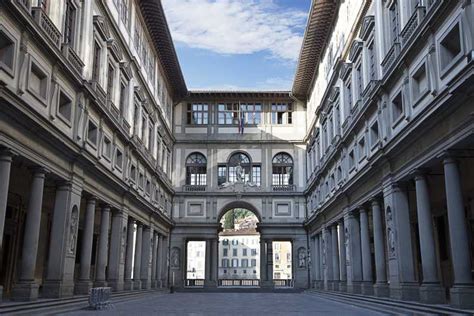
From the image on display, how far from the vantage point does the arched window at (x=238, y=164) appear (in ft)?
182

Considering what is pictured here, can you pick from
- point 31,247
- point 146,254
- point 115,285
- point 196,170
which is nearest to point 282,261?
point 196,170

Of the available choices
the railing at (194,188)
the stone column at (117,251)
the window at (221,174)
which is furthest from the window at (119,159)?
the window at (221,174)

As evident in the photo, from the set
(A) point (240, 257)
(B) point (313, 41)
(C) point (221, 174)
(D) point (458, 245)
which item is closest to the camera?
(D) point (458, 245)

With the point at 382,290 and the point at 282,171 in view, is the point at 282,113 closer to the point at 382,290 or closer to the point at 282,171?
the point at 282,171

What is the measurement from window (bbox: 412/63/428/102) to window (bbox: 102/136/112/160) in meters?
16.8

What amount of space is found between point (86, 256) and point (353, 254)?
15538 millimetres

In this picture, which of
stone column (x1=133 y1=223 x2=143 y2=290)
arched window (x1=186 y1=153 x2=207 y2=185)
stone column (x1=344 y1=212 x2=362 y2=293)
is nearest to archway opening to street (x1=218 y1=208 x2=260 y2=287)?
arched window (x1=186 y1=153 x2=207 y2=185)

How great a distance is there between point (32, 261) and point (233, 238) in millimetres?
95548

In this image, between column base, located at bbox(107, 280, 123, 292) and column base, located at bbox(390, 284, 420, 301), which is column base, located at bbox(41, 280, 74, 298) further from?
column base, located at bbox(390, 284, 420, 301)

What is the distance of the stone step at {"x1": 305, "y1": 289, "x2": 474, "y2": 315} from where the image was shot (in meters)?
17.0

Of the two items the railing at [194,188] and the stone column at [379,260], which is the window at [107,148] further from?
Result: the railing at [194,188]

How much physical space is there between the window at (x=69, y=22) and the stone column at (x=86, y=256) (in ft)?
27.8

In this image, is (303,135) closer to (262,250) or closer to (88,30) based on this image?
(262,250)

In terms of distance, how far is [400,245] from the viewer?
23.3 meters
